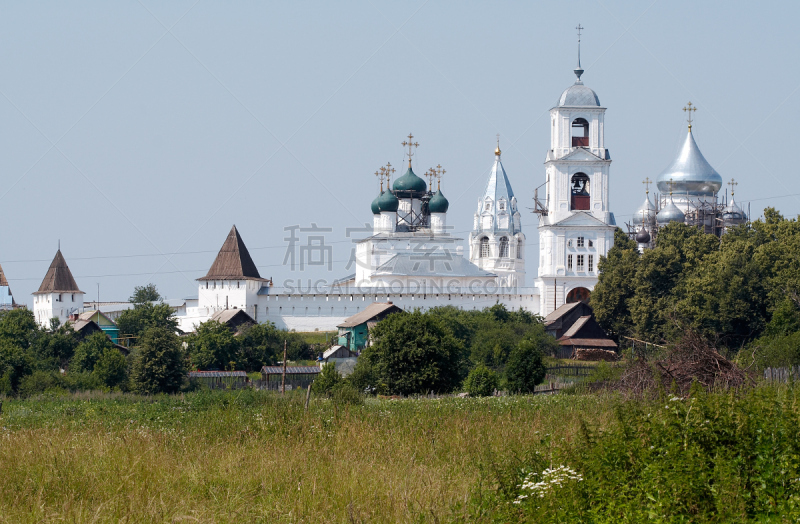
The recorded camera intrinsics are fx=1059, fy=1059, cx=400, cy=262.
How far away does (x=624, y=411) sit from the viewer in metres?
8.68

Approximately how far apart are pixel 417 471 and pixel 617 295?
2928 centimetres

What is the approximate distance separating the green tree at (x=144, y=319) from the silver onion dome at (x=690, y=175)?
2465cm

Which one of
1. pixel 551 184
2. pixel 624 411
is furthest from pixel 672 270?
pixel 624 411

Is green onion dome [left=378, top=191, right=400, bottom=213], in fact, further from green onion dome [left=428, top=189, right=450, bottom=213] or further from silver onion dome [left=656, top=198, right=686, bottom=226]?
silver onion dome [left=656, top=198, right=686, bottom=226]

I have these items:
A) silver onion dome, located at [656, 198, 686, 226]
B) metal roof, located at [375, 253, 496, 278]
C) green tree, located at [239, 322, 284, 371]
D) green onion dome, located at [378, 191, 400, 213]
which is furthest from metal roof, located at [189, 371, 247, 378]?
silver onion dome, located at [656, 198, 686, 226]

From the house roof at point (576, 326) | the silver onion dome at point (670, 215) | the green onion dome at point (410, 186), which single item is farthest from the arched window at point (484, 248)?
the house roof at point (576, 326)

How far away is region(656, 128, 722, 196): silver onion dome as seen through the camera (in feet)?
168

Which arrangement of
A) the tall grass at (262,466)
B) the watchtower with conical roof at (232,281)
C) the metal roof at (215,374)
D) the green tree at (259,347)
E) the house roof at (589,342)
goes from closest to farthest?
the tall grass at (262,466) < the metal roof at (215,374) < the green tree at (259,347) < the house roof at (589,342) < the watchtower with conical roof at (232,281)

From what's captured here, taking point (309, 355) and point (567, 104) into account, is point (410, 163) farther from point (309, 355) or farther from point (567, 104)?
point (309, 355)

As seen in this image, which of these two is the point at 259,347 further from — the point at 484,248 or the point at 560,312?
the point at 484,248

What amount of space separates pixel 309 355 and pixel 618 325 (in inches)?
425

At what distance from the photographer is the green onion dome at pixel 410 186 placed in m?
54.1

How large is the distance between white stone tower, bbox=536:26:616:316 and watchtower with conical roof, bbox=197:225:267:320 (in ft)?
38.6

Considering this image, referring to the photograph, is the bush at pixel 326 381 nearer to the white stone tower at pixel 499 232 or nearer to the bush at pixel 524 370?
the bush at pixel 524 370
